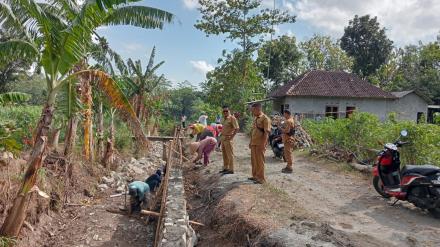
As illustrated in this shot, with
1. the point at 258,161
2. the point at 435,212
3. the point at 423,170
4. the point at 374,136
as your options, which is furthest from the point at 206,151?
the point at 435,212

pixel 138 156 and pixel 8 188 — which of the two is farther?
pixel 138 156

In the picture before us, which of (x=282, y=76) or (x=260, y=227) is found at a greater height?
(x=282, y=76)

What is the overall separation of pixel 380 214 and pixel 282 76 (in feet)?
93.7

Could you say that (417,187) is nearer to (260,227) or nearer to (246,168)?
(260,227)

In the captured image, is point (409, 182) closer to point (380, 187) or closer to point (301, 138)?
point (380, 187)

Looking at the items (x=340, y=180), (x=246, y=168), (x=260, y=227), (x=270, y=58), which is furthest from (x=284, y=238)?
(x=270, y=58)

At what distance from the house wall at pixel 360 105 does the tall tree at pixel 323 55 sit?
11.3 m

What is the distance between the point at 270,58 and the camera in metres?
33.0

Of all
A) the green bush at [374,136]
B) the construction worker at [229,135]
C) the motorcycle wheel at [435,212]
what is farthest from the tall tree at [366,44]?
the motorcycle wheel at [435,212]

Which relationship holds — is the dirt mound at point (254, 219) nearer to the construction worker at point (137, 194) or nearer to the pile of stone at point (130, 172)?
the construction worker at point (137, 194)

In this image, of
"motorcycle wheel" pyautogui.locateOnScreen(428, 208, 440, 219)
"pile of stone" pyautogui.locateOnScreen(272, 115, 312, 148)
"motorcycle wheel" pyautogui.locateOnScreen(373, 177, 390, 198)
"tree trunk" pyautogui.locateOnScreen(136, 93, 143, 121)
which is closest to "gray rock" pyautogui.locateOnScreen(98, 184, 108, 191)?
"pile of stone" pyautogui.locateOnScreen(272, 115, 312, 148)

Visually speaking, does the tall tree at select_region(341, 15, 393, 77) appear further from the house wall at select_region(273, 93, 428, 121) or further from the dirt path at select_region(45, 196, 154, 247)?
the dirt path at select_region(45, 196, 154, 247)

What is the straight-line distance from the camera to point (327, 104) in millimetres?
26141

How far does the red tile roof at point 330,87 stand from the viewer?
1012 inches
